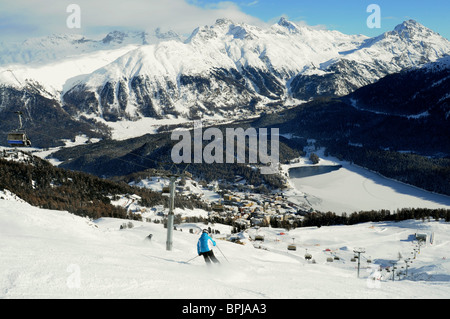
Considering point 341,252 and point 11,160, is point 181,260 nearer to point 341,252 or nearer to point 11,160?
point 341,252

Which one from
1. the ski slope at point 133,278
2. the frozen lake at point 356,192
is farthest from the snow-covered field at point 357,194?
the ski slope at point 133,278

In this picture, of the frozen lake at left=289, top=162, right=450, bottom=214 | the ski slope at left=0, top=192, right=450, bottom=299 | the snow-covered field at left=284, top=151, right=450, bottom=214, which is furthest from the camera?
the frozen lake at left=289, top=162, right=450, bottom=214

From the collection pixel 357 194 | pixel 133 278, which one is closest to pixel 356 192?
pixel 357 194

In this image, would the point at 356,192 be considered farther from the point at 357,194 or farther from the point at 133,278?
the point at 133,278

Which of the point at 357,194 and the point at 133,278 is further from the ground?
the point at 133,278

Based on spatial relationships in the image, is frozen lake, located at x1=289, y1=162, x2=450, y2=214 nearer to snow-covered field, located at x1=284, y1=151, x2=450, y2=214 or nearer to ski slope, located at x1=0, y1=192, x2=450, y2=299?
snow-covered field, located at x1=284, y1=151, x2=450, y2=214

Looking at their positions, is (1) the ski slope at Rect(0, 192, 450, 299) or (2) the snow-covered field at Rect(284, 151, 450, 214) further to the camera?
(2) the snow-covered field at Rect(284, 151, 450, 214)

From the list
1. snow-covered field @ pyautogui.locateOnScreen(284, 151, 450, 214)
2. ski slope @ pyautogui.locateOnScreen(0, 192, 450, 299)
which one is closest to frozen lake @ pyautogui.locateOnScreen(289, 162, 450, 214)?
snow-covered field @ pyautogui.locateOnScreen(284, 151, 450, 214)

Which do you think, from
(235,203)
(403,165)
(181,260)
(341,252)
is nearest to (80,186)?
(235,203)
